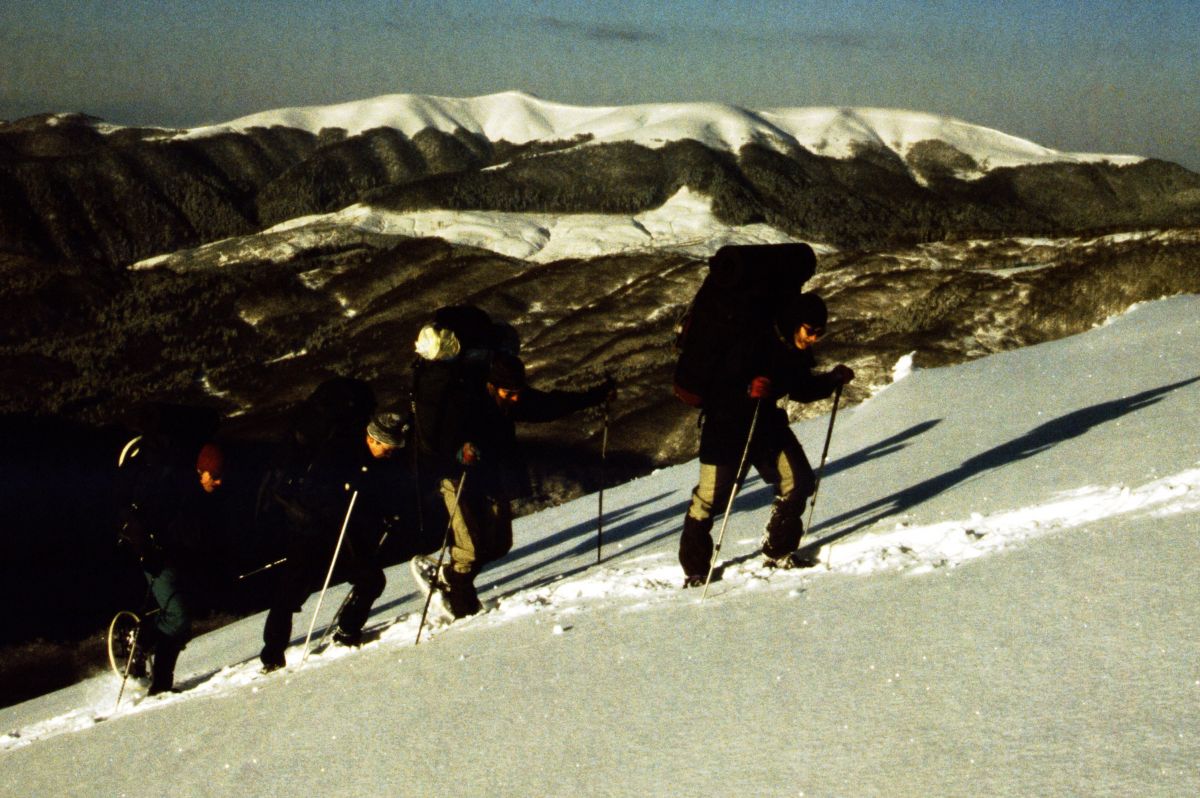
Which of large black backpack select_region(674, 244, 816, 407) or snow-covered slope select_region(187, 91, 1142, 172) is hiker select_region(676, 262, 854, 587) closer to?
large black backpack select_region(674, 244, 816, 407)

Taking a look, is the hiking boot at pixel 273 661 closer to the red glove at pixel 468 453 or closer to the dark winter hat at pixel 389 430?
the dark winter hat at pixel 389 430

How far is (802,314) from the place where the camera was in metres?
7.88

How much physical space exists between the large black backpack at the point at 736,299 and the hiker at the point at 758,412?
14 millimetres

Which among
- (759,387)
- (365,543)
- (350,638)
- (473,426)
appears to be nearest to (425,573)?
(365,543)

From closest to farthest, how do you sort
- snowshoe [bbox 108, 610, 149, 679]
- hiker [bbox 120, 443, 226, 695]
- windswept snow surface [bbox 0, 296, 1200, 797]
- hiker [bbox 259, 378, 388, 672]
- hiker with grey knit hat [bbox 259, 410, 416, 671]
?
1. windswept snow surface [bbox 0, 296, 1200, 797]
2. hiker [bbox 259, 378, 388, 672]
3. hiker with grey knit hat [bbox 259, 410, 416, 671]
4. hiker [bbox 120, 443, 226, 695]
5. snowshoe [bbox 108, 610, 149, 679]

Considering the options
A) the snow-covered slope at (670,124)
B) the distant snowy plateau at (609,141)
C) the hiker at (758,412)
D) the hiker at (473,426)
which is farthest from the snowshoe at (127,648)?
the snow-covered slope at (670,124)

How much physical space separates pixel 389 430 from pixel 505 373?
37.9 inches

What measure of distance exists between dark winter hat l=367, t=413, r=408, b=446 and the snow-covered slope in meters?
88.9

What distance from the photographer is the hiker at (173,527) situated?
29.9ft

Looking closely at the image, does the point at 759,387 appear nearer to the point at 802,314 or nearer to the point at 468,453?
the point at 802,314

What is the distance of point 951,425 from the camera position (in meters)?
12.1

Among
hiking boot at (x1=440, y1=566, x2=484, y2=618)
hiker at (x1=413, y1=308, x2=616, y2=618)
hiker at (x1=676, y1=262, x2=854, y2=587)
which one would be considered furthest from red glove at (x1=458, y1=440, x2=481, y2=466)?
hiker at (x1=676, y1=262, x2=854, y2=587)

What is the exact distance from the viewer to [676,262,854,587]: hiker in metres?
7.87

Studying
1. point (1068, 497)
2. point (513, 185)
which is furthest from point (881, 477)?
point (513, 185)
